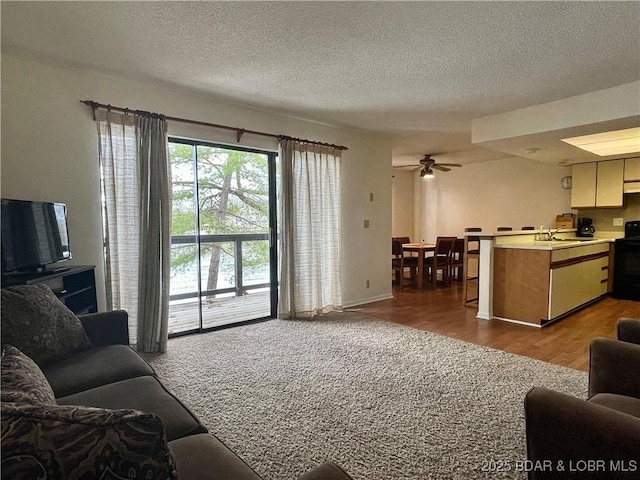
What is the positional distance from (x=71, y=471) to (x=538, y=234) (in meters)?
6.21

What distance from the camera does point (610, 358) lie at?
1.66 metres

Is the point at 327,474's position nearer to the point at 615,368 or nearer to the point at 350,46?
the point at 615,368

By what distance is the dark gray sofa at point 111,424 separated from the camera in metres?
0.63

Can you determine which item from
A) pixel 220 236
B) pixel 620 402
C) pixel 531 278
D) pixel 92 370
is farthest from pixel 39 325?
pixel 531 278

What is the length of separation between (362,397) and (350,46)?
252 cm

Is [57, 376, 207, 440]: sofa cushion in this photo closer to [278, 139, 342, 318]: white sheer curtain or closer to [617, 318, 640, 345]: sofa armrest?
[617, 318, 640, 345]: sofa armrest

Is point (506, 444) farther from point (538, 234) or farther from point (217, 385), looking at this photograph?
point (538, 234)

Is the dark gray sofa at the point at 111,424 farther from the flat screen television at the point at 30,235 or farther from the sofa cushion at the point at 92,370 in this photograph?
the flat screen television at the point at 30,235

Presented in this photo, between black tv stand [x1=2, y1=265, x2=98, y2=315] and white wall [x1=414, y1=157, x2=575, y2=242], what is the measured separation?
23.7ft

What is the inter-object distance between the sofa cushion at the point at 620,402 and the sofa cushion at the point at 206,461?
144 centimetres

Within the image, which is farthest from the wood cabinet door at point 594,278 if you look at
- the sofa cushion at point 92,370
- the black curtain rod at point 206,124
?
the sofa cushion at point 92,370

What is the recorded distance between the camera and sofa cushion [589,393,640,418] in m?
1.43

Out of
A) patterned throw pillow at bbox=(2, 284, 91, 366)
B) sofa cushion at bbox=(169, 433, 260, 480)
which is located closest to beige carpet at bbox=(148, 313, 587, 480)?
sofa cushion at bbox=(169, 433, 260, 480)

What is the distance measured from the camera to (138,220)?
327 cm
